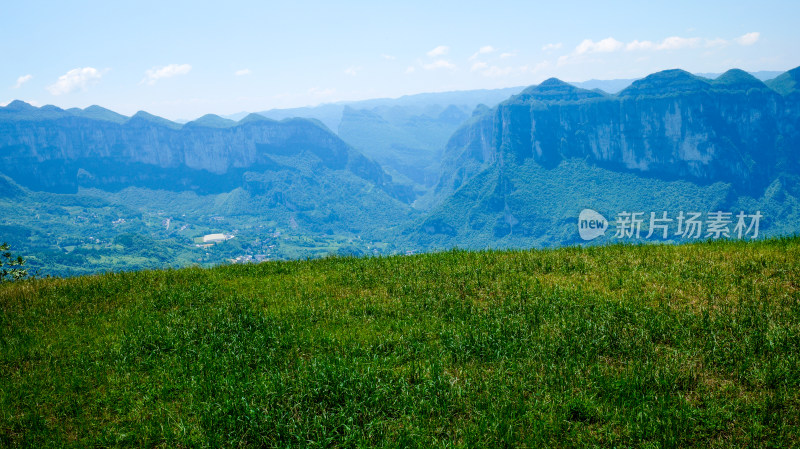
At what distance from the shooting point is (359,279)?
11922 millimetres

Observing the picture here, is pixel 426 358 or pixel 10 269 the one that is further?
pixel 10 269

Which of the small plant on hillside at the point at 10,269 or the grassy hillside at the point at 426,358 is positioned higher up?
the small plant on hillside at the point at 10,269

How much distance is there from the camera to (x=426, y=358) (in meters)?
7.47

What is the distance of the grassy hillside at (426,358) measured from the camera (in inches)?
225

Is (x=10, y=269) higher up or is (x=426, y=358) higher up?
(x=10, y=269)

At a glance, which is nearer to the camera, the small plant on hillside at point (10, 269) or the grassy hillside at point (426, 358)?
the grassy hillside at point (426, 358)

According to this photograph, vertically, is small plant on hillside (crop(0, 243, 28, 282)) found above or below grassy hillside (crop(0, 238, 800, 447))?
above

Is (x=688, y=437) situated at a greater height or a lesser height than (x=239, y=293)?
lesser

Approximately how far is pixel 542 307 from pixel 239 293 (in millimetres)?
7145

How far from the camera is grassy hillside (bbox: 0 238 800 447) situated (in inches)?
225

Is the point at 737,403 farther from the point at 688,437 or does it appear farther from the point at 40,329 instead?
the point at 40,329

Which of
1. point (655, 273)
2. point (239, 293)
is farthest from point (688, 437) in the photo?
point (239, 293)

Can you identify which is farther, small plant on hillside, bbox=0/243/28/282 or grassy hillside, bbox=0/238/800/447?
small plant on hillside, bbox=0/243/28/282

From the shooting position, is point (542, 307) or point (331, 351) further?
point (542, 307)
